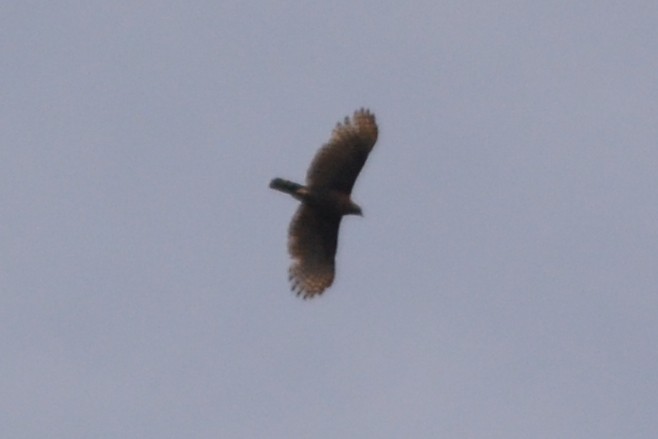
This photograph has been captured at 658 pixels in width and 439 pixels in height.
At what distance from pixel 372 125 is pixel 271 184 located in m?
2.04

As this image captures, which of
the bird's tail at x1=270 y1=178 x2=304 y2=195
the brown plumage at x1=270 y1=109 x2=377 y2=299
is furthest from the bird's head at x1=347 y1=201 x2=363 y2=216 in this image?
the bird's tail at x1=270 y1=178 x2=304 y2=195

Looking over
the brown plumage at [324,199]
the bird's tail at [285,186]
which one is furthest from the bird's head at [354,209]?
the bird's tail at [285,186]

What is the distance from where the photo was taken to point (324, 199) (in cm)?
4516

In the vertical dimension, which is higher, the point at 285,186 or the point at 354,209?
the point at 354,209

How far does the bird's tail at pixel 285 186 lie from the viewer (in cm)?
4494

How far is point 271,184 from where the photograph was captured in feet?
148

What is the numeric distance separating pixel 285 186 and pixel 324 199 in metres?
0.73

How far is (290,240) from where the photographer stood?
151 feet

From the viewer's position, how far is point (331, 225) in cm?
4600

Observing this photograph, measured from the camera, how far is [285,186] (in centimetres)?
4497

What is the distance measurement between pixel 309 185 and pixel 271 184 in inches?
25.8

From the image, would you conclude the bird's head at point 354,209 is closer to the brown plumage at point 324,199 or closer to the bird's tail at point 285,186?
the brown plumage at point 324,199

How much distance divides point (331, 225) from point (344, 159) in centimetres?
145

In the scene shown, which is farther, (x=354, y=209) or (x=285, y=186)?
(x=354, y=209)
